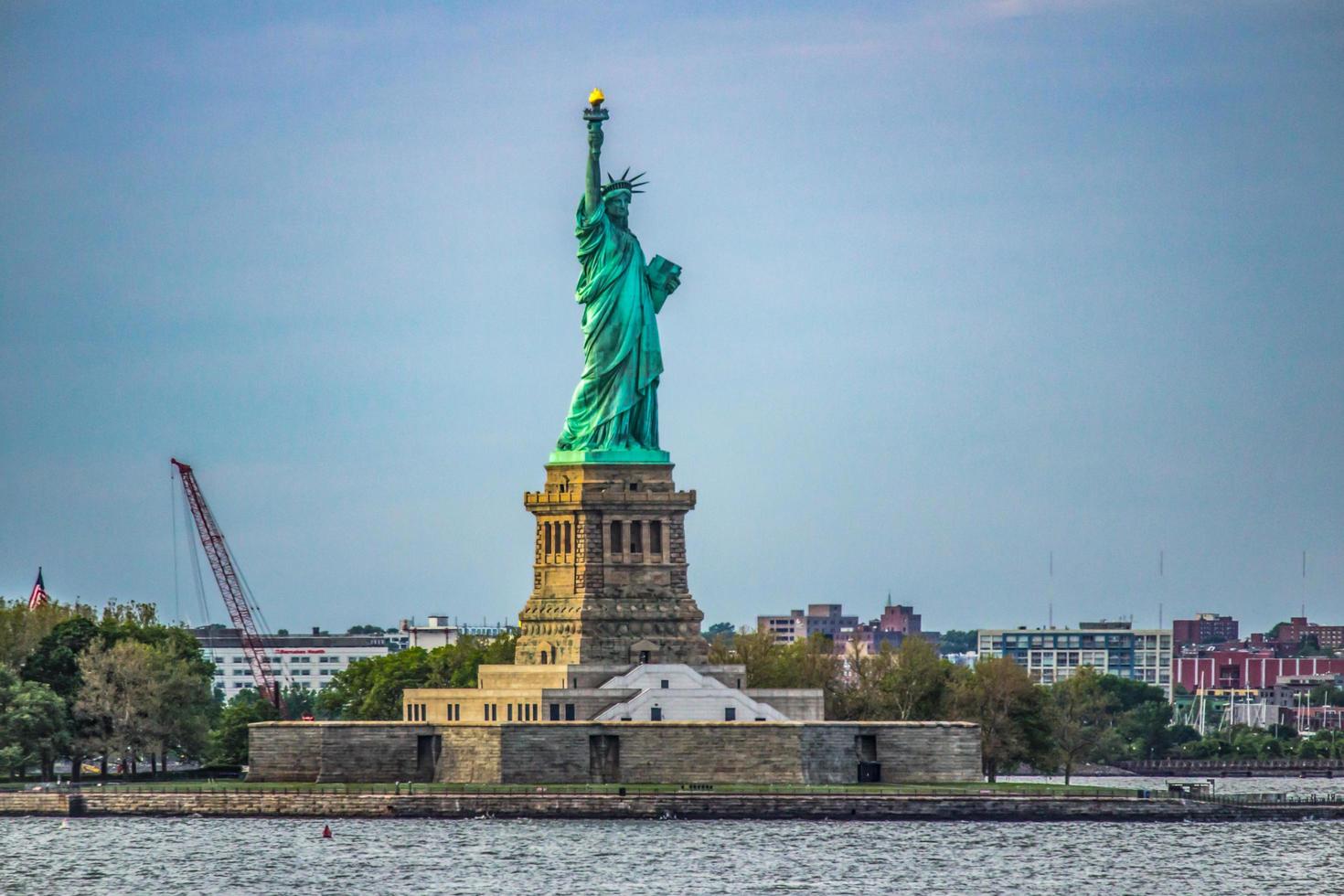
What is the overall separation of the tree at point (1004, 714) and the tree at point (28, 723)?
1563 inches

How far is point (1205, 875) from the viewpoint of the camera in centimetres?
10962

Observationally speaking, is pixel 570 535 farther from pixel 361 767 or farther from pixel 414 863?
pixel 414 863

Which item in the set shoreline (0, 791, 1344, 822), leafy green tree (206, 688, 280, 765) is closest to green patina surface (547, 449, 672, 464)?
shoreline (0, 791, 1344, 822)

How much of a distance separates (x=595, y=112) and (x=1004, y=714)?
107 feet

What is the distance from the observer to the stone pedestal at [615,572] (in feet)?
438

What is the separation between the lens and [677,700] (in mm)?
129625

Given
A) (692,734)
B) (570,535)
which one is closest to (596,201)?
(570,535)

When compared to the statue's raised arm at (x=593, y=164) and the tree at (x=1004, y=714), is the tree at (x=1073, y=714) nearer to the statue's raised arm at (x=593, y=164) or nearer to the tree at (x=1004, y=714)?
the tree at (x=1004, y=714)

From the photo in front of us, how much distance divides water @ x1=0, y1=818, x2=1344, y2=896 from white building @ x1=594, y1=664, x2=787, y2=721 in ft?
25.1

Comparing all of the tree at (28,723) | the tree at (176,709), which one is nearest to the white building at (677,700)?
the tree at (176,709)

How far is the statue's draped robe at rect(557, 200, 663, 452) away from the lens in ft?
447

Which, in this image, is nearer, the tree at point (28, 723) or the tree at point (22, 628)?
the tree at point (28, 723)

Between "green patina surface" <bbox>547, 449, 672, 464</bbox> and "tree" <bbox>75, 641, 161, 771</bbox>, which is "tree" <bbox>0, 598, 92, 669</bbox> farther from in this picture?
"green patina surface" <bbox>547, 449, 672, 464</bbox>

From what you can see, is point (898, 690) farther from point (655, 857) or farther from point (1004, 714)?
point (655, 857)
